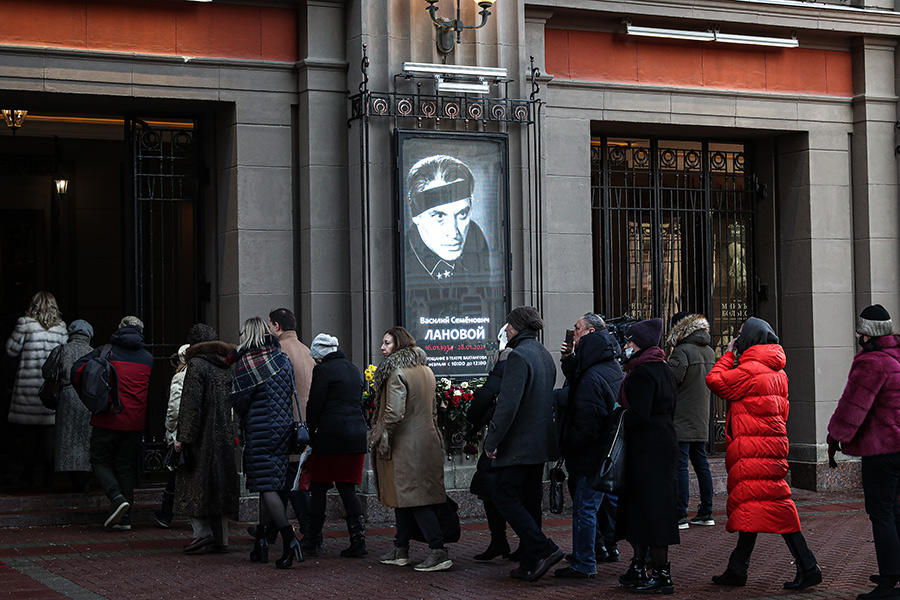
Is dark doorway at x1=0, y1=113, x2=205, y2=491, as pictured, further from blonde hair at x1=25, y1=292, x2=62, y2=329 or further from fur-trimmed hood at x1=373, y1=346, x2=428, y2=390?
fur-trimmed hood at x1=373, y1=346, x2=428, y2=390

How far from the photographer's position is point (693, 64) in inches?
542

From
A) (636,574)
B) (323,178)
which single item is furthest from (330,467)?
(323,178)

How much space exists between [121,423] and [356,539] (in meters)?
2.63

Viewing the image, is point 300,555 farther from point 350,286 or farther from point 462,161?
point 462,161

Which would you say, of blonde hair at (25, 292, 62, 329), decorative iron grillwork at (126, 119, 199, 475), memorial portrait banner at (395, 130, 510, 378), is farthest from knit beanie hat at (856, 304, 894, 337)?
blonde hair at (25, 292, 62, 329)

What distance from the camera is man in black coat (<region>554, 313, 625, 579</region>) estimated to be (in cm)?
852

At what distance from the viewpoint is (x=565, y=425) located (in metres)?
8.72

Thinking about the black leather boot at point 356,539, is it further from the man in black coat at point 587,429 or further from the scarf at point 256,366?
the man in black coat at point 587,429

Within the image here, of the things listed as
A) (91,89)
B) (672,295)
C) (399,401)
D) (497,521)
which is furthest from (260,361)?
(672,295)

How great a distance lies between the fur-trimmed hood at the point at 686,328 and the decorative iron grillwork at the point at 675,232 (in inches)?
96.4

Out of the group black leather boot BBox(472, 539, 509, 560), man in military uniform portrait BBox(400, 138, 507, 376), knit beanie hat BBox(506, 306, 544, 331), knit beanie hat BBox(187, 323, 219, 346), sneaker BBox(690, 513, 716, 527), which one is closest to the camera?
knit beanie hat BBox(506, 306, 544, 331)

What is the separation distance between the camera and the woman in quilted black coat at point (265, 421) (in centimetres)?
910

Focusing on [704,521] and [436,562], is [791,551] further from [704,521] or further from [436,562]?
[704,521]

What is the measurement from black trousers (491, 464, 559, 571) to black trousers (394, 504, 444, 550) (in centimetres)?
61
